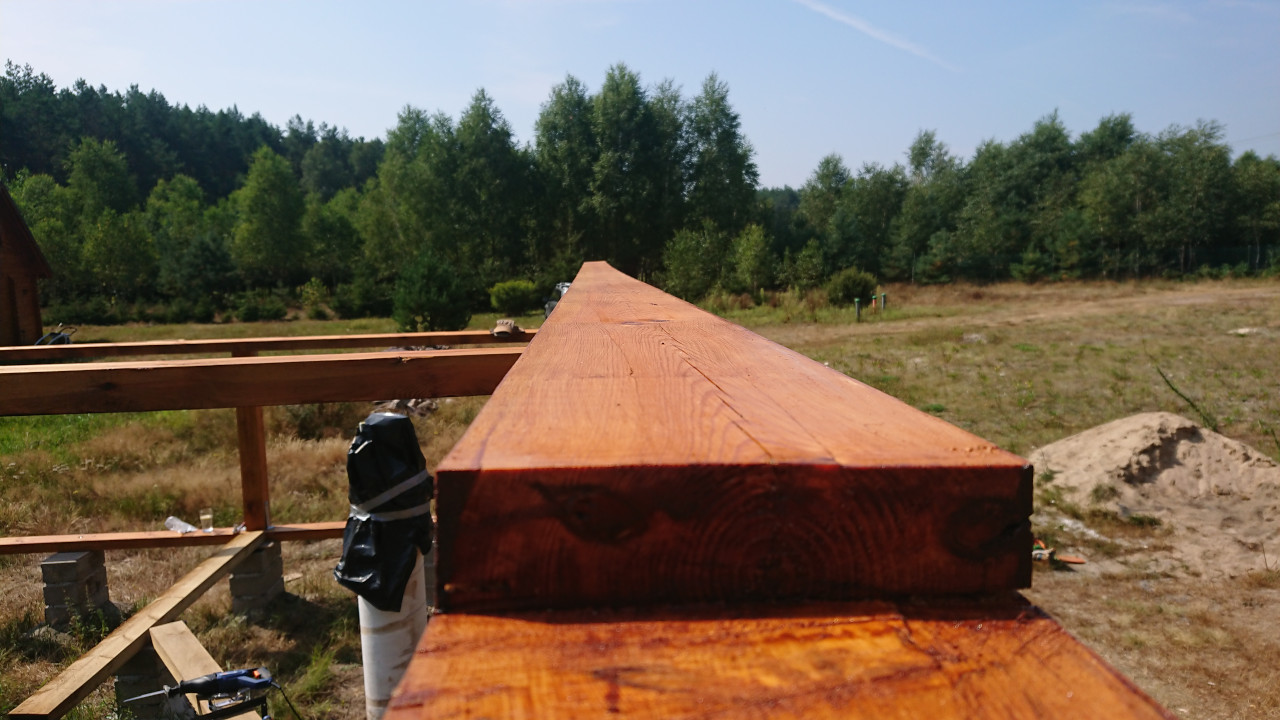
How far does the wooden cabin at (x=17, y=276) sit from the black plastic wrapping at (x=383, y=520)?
25447 mm

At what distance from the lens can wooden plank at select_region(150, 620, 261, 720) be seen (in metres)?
2.65

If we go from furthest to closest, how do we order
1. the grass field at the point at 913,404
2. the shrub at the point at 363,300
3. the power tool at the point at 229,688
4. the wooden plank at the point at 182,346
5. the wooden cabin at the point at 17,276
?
the shrub at the point at 363,300
the wooden cabin at the point at 17,276
the grass field at the point at 913,404
the wooden plank at the point at 182,346
the power tool at the point at 229,688

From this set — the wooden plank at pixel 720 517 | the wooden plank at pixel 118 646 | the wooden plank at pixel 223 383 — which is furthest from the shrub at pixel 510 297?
the wooden plank at pixel 720 517

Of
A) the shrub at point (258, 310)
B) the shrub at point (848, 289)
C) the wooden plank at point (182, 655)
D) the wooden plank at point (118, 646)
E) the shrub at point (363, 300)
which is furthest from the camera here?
the shrub at point (258, 310)

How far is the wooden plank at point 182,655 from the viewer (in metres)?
2.65

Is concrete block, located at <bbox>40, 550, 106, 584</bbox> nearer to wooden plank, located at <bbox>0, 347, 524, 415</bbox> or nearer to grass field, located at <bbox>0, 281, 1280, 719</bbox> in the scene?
grass field, located at <bbox>0, 281, 1280, 719</bbox>

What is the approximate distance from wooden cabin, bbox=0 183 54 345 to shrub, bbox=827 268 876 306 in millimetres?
26176

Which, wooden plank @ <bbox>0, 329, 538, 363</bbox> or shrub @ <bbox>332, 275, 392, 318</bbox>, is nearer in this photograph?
wooden plank @ <bbox>0, 329, 538, 363</bbox>

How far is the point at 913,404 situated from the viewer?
1091 cm

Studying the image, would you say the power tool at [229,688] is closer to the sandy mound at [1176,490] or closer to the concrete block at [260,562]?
the concrete block at [260,562]

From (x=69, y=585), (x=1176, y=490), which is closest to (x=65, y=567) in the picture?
(x=69, y=585)

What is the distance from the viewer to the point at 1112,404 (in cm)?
1012

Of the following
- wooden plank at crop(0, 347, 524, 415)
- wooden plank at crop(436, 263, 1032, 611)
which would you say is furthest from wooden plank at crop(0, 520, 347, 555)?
wooden plank at crop(436, 263, 1032, 611)

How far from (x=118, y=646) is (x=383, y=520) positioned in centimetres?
216
